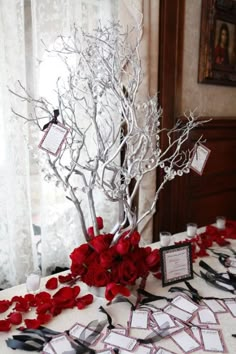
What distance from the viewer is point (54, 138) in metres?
0.92

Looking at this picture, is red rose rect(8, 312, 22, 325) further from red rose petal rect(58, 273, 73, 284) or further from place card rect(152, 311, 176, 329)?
place card rect(152, 311, 176, 329)

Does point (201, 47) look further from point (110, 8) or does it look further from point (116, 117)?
point (116, 117)

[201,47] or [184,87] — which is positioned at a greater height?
[201,47]

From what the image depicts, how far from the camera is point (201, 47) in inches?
78.1

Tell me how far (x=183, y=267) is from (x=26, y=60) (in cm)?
115

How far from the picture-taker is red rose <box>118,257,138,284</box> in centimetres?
97

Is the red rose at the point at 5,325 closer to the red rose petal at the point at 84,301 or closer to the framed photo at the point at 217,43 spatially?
the red rose petal at the point at 84,301

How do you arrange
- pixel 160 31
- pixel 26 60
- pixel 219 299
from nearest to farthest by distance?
pixel 219 299, pixel 26 60, pixel 160 31

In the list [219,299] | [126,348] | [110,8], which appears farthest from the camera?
[110,8]

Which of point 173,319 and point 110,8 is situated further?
point 110,8

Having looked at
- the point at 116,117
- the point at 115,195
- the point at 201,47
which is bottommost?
the point at 115,195

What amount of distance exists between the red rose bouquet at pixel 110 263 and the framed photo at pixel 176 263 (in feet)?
0.31

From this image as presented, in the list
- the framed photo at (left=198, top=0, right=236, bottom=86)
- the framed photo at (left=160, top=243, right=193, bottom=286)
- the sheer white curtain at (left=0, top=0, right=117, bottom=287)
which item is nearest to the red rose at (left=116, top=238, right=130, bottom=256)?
the framed photo at (left=160, top=243, right=193, bottom=286)

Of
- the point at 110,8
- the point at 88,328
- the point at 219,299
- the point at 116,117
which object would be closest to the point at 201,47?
the point at 110,8
